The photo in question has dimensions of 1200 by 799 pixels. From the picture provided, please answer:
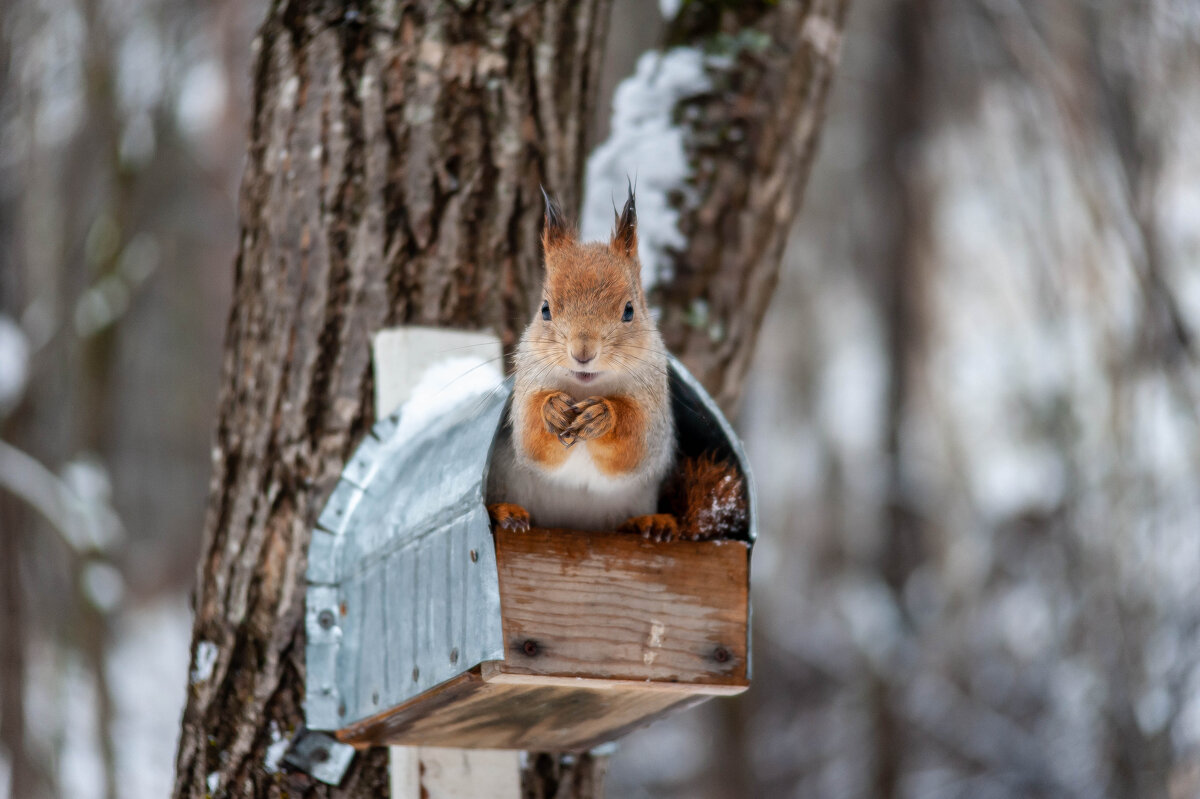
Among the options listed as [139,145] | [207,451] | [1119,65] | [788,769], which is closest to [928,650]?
[788,769]

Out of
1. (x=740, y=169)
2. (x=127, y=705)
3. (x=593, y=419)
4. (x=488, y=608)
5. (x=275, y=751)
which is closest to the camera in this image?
(x=488, y=608)

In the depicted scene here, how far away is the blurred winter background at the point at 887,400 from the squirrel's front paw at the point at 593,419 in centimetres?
213

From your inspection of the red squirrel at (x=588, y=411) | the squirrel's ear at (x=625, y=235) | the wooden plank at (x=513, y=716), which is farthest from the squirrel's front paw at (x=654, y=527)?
the squirrel's ear at (x=625, y=235)

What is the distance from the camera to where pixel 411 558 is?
2004 mm

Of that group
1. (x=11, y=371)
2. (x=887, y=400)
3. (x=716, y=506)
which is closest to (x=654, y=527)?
(x=716, y=506)

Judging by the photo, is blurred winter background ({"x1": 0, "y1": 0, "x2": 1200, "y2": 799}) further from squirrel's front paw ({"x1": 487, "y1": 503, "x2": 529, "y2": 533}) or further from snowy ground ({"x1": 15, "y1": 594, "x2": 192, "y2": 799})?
squirrel's front paw ({"x1": 487, "y1": 503, "x2": 529, "y2": 533})

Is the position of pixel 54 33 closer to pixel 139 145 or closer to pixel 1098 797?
pixel 139 145

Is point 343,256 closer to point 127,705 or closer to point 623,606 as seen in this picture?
point 623,606

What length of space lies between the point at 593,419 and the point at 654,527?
0.21m

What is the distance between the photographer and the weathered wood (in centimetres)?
174

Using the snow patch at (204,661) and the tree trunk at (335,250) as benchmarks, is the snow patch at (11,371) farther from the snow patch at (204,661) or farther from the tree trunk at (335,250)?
the snow patch at (204,661)

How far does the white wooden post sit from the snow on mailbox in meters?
0.09

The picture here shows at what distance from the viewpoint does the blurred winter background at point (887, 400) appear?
4.50 metres

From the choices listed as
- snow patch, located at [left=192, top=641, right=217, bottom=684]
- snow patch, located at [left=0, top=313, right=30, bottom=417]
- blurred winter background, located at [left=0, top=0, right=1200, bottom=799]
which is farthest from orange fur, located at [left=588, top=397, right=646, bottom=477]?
snow patch, located at [left=0, top=313, right=30, bottom=417]
